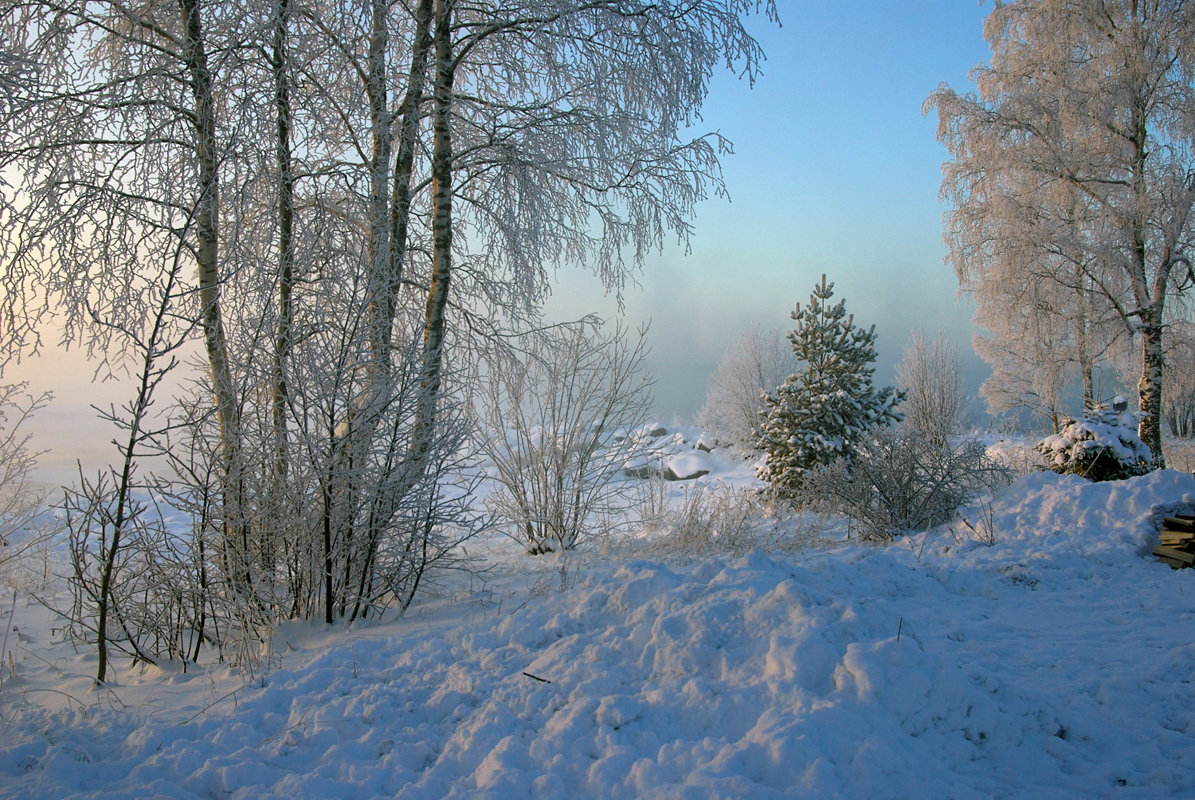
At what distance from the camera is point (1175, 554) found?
194 inches

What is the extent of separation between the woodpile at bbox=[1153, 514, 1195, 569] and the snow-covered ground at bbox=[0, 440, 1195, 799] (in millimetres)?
1238

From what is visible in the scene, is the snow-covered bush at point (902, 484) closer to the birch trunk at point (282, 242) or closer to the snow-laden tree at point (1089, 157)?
the birch trunk at point (282, 242)

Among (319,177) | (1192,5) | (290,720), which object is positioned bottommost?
(290,720)

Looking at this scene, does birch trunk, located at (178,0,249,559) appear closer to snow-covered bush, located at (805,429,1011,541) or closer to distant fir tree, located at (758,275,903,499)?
snow-covered bush, located at (805,429,1011,541)

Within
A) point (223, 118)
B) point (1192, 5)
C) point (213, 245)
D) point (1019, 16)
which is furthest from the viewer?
point (1019, 16)

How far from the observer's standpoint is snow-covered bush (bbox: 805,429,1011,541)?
6809 millimetres

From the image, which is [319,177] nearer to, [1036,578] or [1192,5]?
[1036,578]

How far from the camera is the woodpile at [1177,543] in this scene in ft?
16.0

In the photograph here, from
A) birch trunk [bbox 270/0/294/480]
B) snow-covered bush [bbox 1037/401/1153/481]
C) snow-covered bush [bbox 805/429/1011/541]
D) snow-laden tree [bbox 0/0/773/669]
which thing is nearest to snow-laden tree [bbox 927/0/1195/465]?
snow-covered bush [bbox 1037/401/1153/481]

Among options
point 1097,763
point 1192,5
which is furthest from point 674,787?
point 1192,5

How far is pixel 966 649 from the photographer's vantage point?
128 inches

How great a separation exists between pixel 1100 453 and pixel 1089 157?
7335 millimetres

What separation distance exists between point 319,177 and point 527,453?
3.10 m

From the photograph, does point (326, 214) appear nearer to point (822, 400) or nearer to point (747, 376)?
point (822, 400)
